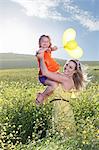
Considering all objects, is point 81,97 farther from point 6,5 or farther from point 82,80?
point 6,5

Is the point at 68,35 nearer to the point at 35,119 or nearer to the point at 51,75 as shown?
the point at 51,75

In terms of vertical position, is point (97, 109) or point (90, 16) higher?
point (90, 16)

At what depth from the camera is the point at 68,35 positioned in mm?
3879

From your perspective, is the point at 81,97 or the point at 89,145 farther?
the point at 81,97

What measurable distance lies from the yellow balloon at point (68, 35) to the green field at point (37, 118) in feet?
1.02

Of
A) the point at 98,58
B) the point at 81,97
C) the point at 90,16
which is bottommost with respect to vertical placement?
the point at 81,97

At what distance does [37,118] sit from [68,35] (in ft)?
2.24

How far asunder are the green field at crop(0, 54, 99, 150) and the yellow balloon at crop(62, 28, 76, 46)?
1.02 feet

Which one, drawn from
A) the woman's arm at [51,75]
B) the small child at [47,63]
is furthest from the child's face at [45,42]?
the woman's arm at [51,75]

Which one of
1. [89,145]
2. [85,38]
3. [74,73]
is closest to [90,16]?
[85,38]

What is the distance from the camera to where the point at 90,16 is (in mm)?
4031

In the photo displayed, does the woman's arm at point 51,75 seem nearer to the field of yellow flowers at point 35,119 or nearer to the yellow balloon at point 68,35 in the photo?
the field of yellow flowers at point 35,119

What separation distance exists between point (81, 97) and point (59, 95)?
0.67 ft

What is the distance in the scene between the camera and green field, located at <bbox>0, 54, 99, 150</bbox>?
3.77m
